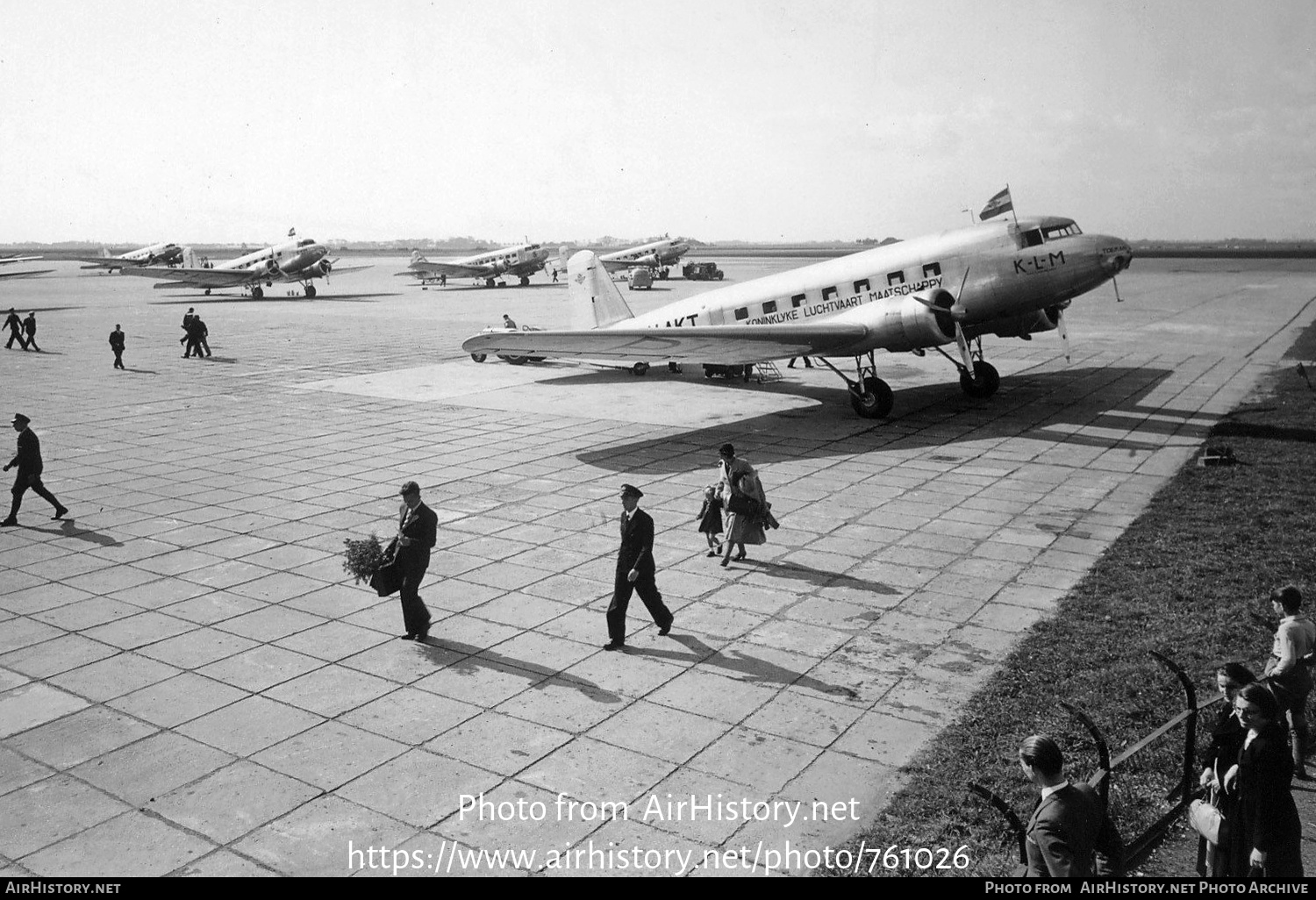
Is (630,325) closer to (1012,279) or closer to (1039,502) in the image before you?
(1012,279)

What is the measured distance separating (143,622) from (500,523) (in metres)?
5.54

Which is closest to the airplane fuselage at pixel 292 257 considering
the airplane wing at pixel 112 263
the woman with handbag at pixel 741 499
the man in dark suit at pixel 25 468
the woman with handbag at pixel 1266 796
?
the airplane wing at pixel 112 263

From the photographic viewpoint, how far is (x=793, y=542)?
1423 cm

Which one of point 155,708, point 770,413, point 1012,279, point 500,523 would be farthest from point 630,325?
point 155,708

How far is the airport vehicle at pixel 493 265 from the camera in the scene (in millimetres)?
86000

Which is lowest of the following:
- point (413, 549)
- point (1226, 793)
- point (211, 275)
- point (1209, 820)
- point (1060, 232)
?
point (1209, 820)

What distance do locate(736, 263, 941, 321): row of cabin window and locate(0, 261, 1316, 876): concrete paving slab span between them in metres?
2.66

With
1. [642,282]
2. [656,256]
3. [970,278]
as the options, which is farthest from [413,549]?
[656,256]

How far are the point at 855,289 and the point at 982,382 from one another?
4714 millimetres

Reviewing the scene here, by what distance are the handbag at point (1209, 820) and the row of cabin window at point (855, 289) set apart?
19122mm

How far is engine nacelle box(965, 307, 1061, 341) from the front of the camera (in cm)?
2453

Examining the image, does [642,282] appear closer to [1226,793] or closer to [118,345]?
[118,345]

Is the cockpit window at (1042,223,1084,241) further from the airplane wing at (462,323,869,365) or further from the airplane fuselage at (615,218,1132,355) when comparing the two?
the airplane wing at (462,323,869,365)

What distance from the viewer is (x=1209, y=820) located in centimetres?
548
